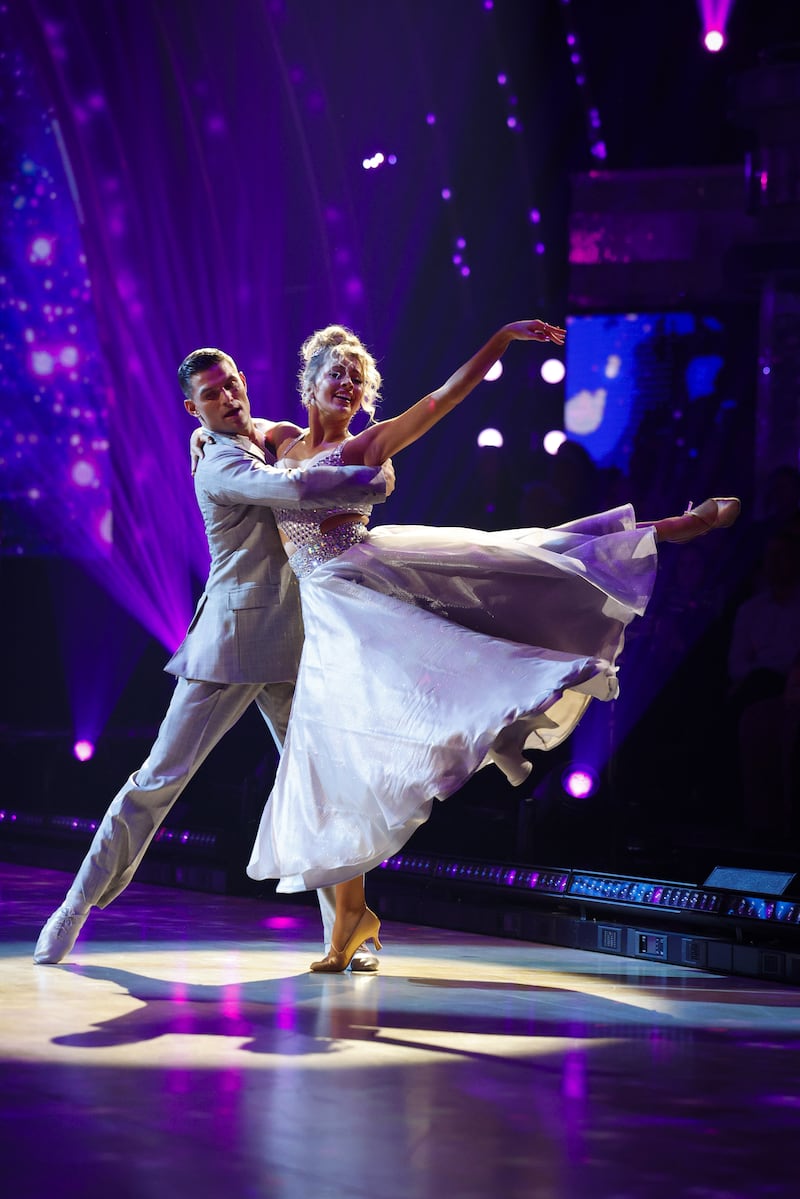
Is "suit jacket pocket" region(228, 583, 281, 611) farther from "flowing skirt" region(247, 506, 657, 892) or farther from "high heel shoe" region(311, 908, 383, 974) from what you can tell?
"high heel shoe" region(311, 908, 383, 974)

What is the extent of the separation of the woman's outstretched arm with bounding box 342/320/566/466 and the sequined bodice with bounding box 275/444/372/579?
85 mm

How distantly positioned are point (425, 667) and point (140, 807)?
0.83m

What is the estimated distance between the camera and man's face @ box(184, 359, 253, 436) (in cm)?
369

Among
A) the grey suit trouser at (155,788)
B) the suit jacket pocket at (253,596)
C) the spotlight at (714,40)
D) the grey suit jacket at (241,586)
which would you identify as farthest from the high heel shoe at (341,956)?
the spotlight at (714,40)

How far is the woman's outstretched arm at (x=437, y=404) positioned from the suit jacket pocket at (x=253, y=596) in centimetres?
40

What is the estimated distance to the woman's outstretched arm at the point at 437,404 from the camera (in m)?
3.30

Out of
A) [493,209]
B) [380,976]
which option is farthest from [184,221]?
[380,976]

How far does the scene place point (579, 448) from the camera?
5887 mm

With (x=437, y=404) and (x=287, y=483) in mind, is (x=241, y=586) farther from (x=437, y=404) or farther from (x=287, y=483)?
(x=437, y=404)

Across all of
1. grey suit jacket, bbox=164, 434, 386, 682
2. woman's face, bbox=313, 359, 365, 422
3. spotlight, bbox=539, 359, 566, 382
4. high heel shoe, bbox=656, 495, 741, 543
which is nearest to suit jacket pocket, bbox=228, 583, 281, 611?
grey suit jacket, bbox=164, 434, 386, 682

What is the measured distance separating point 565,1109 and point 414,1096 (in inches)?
9.1

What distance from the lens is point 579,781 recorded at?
518cm

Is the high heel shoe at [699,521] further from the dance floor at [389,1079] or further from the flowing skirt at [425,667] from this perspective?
the dance floor at [389,1079]

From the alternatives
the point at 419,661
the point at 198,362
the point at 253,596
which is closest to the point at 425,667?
the point at 419,661
